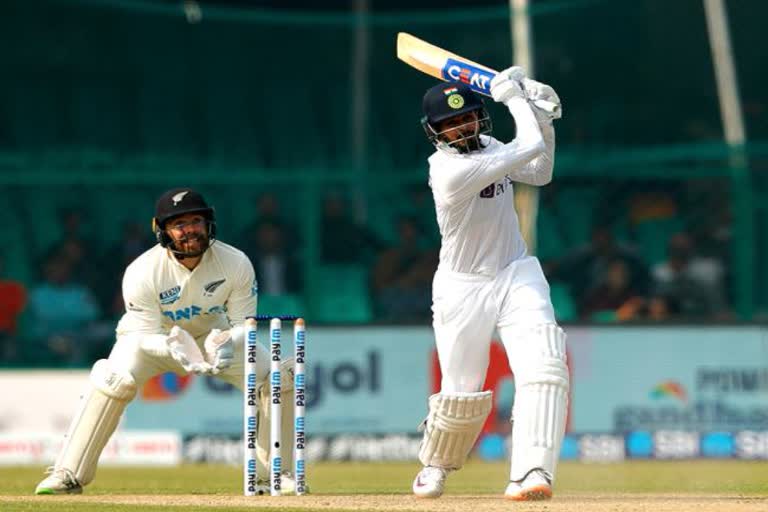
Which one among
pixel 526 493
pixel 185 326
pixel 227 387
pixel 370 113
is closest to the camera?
pixel 526 493

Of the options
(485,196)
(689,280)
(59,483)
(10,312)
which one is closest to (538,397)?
(485,196)

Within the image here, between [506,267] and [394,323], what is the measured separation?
6.71m

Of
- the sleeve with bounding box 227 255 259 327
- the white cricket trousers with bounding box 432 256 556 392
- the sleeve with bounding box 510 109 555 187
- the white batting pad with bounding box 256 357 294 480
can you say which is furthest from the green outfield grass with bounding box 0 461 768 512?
the sleeve with bounding box 510 109 555 187

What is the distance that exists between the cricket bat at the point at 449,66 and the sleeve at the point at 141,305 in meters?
1.74

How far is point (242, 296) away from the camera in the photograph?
30.0 feet

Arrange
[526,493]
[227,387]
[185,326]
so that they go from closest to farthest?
[526,493]
[185,326]
[227,387]

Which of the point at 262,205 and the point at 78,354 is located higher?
the point at 262,205

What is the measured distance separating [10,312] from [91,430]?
661cm

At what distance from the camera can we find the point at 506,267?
28.1 feet

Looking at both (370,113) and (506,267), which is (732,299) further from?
(506,267)

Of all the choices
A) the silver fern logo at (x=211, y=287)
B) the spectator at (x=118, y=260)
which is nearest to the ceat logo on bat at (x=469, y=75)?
the silver fern logo at (x=211, y=287)

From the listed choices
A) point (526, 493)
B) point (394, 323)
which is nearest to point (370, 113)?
point (394, 323)

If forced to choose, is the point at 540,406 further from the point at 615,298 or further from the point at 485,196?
the point at 615,298

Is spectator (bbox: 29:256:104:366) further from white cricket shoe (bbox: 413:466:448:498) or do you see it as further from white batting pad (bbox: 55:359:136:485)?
white cricket shoe (bbox: 413:466:448:498)
